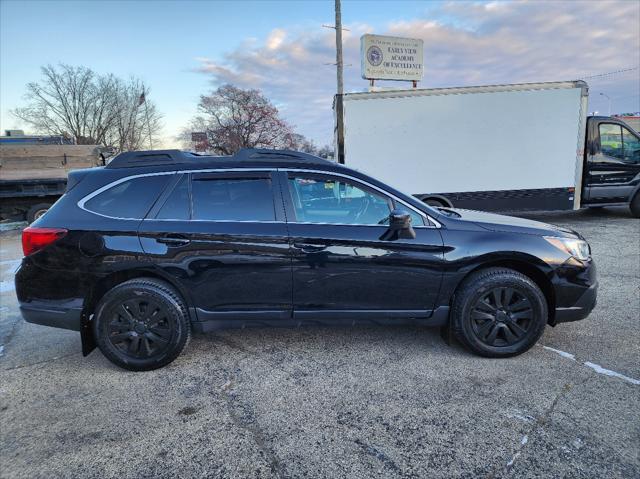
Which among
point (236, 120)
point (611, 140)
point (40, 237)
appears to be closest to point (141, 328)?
point (40, 237)

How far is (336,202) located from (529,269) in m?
1.72

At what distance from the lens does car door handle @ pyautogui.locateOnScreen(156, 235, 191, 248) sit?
3225 mm

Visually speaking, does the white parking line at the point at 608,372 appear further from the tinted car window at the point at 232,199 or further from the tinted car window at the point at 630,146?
the tinted car window at the point at 630,146

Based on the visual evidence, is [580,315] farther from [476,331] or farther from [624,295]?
[624,295]

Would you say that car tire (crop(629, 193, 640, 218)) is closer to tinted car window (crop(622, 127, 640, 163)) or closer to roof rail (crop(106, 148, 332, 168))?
tinted car window (crop(622, 127, 640, 163))

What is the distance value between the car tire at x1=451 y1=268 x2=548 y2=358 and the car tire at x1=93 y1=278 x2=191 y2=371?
7.44 feet

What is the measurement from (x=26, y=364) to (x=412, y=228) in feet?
11.4

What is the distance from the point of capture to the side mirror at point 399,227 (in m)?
3.15

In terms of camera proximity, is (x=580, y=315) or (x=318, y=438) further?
(x=580, y=315)

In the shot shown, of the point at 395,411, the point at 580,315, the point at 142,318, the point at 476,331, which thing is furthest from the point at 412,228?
the point at 142,318

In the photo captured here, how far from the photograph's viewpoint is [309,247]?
3.23m

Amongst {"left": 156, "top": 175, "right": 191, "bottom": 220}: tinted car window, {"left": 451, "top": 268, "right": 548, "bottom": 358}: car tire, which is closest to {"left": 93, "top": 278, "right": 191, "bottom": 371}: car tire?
{"left": 156, "top": 175, "right": 191, "bottom": 220}: tinted car window

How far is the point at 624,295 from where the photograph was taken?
4902mm

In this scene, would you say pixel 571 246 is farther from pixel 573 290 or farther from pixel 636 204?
pixel 636 204
